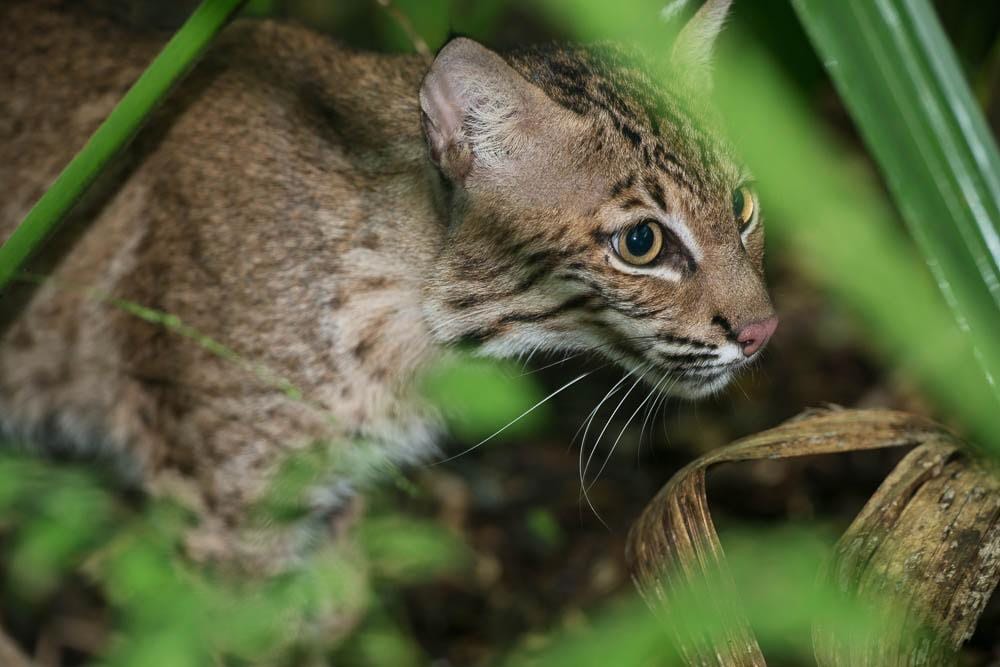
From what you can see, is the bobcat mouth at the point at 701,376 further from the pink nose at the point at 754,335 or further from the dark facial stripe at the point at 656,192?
the dark facial stripe at the point at 656,192

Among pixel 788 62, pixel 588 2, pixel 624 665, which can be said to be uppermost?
pixel 588 2

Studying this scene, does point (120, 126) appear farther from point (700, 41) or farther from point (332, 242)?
point (700, 41)

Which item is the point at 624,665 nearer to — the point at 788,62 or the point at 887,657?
the point at 887,657

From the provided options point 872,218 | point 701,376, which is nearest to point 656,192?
point 701,376

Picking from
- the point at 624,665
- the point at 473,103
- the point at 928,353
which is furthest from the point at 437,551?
the point at 928,353

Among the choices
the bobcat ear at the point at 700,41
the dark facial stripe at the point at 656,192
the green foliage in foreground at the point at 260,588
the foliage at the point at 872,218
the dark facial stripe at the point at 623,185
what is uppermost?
the foliage at the point at 872,218

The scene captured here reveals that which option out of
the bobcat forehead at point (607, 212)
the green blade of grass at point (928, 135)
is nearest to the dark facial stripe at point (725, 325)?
the bobcat forehead at point (607, 212)
